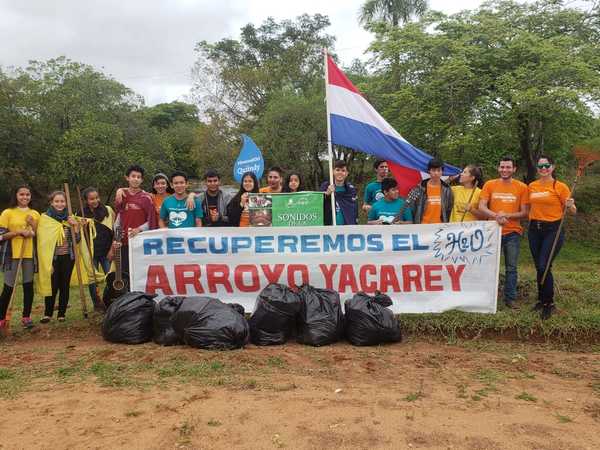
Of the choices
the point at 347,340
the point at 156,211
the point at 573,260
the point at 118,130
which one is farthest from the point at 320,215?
the point at 118,130

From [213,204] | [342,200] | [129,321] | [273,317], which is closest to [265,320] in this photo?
[273,317]

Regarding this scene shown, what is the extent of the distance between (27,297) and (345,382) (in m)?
3.80

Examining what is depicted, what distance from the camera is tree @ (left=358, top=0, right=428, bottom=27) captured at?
842 inches

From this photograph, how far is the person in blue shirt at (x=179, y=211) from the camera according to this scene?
18.5 ft

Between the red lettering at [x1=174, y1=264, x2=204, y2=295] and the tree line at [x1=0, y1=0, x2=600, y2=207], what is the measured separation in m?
9.69

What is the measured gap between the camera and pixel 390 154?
5.92m

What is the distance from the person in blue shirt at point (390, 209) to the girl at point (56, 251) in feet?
11.4

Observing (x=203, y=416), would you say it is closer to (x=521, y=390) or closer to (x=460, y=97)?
(x=521, y=390)

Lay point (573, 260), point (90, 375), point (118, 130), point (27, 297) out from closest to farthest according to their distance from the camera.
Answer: point (90, 375), point (27, 297), point (573, 260), point (118, 130)

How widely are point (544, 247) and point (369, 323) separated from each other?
2.16 metres

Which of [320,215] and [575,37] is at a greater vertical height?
[575,37]

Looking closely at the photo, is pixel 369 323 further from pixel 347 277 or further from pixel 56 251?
pixel 56 251

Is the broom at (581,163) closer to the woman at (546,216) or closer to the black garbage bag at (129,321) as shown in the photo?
the woman at (546,216)

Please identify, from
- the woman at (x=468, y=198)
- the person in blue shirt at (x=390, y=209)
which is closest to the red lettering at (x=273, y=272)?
the person in blue shirt at (x=390, y=209)
